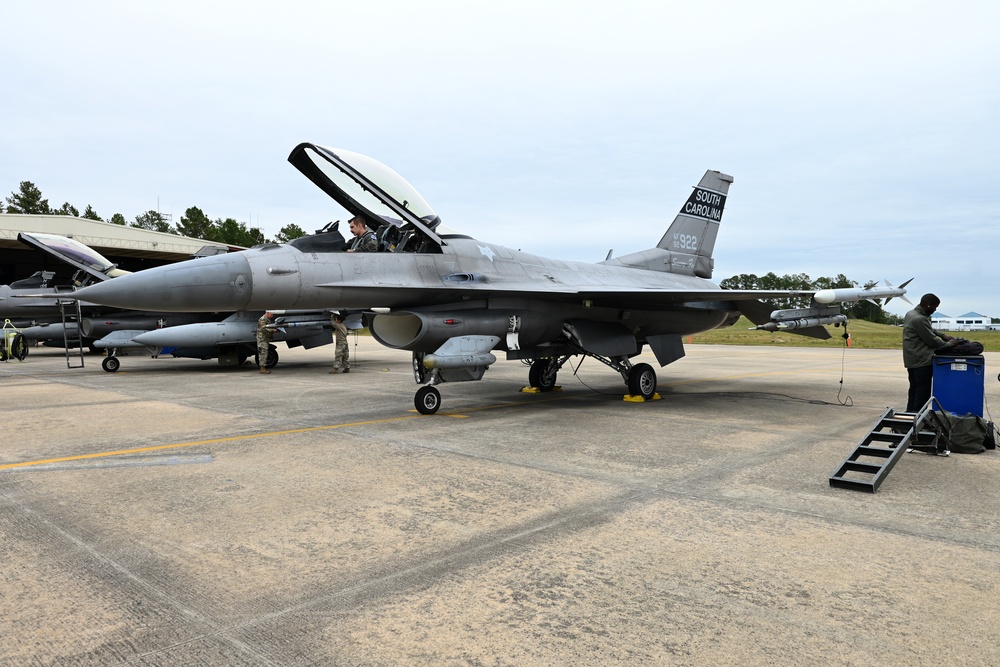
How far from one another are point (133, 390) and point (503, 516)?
10.0m

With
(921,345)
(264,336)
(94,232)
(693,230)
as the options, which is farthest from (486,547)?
(94,232)

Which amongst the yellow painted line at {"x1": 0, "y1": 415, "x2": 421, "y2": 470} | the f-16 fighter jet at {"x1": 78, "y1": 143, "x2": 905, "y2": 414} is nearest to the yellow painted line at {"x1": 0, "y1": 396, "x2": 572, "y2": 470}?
the yellow painted line at {"x1": 0, "y1": 415, "x2": 421, "y2": 470}

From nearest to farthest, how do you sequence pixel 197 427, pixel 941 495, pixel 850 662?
pixel 850 662 < pixel 941 495 < pixel 197 427

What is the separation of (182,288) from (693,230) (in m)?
9.66

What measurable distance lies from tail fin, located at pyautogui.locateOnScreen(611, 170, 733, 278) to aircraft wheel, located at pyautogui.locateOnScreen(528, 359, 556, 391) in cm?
296

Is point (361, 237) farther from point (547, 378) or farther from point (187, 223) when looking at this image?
point (187, 223)

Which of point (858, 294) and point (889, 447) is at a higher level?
point (858, 294)

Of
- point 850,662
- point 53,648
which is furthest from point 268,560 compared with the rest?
point 850,662

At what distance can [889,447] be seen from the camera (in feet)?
18.1

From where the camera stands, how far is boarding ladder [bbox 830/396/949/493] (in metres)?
4.74

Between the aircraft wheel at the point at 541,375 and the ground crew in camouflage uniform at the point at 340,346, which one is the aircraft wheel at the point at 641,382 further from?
the ground crew in camouflage uniform at the point at 340,346

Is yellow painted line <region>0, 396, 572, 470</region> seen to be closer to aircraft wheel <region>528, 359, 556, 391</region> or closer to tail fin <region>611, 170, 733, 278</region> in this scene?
aircraft wheel <region>528, 359, 556, 391</region>

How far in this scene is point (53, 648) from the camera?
2.39 metres

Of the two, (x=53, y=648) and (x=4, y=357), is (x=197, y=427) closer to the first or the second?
(x=53, y=648)
